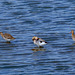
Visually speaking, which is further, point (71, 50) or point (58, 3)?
point (58, 3)

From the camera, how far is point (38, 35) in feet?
72.7

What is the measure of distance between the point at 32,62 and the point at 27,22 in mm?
8863

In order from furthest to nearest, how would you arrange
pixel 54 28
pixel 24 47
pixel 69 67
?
1. pixel 54 28
2. pixel 24 47
3. pixel 69 67

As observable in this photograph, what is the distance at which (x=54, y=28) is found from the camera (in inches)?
935

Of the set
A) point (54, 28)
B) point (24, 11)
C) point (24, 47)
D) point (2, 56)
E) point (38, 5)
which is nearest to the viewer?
point (2, 56)

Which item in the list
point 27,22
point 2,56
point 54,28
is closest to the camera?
point 2,56

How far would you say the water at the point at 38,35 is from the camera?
54.0 feet

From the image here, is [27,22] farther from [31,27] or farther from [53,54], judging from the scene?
[53,54]

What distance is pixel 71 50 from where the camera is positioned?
752 inches

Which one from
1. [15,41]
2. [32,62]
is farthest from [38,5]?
[32,62]

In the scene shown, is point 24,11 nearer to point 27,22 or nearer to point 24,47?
point 27,22

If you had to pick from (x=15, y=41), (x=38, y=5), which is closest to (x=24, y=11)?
(x=38, y=5)

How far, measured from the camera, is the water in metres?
16.5

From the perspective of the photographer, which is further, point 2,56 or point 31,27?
point 31,27
